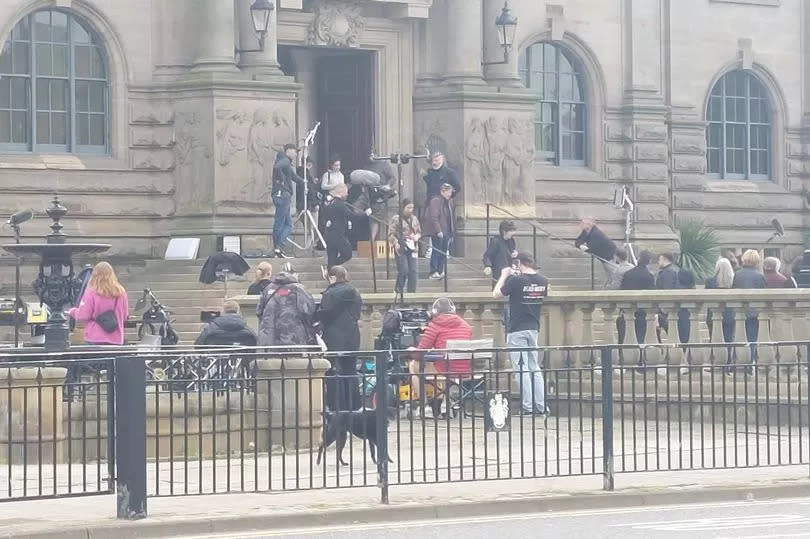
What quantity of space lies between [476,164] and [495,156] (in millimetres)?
412

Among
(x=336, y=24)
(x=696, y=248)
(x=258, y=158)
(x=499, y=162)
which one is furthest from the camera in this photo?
(x=696, y=248)

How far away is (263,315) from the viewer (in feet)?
70.5

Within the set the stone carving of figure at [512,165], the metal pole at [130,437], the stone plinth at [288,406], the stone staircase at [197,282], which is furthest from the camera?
the stone carving of figure at [512,165]

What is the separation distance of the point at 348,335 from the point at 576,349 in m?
5.14

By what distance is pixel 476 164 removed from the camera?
3603cm

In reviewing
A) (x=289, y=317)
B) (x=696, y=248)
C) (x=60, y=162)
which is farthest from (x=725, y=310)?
(x=696, y=248)

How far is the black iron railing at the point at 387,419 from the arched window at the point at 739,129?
82.6ft

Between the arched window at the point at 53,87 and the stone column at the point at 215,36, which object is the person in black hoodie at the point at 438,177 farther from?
the arched window at the point at 53,87

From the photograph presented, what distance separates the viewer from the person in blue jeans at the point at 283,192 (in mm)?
31328

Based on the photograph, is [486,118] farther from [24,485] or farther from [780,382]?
[24,485]

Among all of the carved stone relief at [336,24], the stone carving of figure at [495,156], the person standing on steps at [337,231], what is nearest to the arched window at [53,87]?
the carved stone relief at [336,24]

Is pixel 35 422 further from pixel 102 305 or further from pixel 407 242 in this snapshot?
pixel 407 242

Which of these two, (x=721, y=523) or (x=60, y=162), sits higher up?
(x=60, y=162)

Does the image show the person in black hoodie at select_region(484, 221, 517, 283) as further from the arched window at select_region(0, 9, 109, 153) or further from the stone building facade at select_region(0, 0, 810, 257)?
the arched window at select_region(0, 9, 109, 153)
